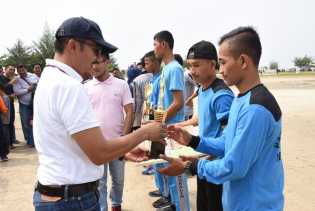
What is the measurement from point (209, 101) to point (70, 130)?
152 centimetres

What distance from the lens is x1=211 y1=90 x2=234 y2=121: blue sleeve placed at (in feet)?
10.5

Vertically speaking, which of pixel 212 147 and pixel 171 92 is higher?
pixel 171 92

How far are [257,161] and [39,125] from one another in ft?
4.03

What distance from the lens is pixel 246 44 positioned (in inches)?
92.7

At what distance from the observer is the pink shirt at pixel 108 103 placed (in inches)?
179

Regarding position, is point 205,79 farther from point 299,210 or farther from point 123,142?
point 299,210

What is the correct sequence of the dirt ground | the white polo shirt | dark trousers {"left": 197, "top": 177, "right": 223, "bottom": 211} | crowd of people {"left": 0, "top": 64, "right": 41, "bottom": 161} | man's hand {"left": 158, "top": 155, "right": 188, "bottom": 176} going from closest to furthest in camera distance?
the white polo shirt
man's hand {"left": 158, "top": 155, "right": 188, "bottom": 176}
dark trousers {"left": 197, "top": 177, "right": 223, "bottom": 211}
the dirt ground
crowd of people {"left": 0, "top": 64, "right": 41, "bottom": 161}

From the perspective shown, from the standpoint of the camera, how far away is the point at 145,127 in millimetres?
2422

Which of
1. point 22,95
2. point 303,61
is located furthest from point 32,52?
point 303,61

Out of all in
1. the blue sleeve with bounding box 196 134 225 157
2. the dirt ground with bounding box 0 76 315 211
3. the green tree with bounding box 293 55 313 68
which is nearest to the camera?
the blue sleeve with bounding box 196 134 225 157

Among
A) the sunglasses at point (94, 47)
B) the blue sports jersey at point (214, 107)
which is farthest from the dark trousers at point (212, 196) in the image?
the sunglasses at point (94, 47)

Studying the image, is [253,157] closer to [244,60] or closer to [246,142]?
[246,142]

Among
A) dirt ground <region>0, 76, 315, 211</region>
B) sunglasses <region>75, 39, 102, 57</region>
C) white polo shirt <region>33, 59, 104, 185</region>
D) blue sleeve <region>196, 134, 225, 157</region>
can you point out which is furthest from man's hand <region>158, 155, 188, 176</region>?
dirt ground <region>0, 76, 315, 211</region>

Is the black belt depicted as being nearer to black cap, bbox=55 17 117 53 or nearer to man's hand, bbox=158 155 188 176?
man's hand, bbox=158 155 188 176
